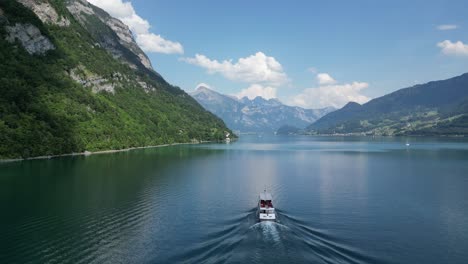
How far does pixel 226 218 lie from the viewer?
64.4m

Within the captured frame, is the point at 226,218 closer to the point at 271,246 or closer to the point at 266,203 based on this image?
the point at 266,203

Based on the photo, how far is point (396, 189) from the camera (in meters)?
94.1

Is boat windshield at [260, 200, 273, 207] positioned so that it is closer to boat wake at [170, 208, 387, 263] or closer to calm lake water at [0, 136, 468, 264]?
calm lake water at [0, 136, 468, 264]

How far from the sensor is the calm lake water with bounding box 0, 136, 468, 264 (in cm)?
4556

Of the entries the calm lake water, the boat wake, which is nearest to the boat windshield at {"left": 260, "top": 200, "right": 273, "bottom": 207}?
the calm lake water

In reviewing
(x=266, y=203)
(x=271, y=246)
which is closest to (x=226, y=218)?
(x=266, y=203)

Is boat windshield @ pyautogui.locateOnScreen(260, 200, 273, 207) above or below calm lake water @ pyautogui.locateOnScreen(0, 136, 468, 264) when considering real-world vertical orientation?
above

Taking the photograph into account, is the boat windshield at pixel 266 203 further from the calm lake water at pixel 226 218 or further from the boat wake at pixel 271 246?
the boat wake at pixel 271 246

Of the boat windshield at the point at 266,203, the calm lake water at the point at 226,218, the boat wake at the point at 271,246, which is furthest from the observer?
the boat windshield at the point at 266,203

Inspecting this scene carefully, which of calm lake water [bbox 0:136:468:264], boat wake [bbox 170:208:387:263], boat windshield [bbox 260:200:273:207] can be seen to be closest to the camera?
boat wake [bbox 170:208:387:263]

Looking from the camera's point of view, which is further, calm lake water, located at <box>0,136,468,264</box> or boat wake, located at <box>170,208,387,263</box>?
calm lake water, located at <box>0,136,468,264</box>

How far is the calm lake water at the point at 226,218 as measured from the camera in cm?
4556

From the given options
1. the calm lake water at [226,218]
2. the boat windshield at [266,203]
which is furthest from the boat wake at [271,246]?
the boat windshield at [266,203]

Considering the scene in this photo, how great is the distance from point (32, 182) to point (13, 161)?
53257 millimetres
